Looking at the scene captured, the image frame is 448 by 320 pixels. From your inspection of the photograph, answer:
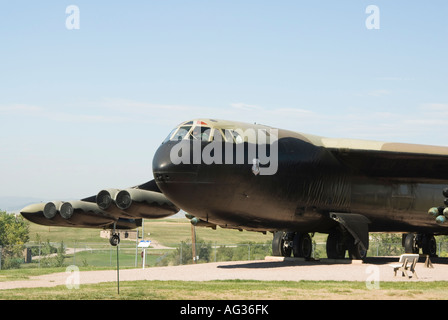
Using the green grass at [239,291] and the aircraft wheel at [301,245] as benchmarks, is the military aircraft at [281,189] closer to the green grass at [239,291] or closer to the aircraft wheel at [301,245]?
the aircraft wheel at [301,245]

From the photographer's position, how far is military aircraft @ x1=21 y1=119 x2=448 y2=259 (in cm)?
2556

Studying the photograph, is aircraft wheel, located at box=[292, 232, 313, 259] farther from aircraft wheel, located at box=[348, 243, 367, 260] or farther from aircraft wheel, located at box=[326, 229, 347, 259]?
aircraft wheel, located at box=[348, 243, 367, 260]

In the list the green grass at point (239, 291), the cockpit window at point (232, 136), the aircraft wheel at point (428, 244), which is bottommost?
the aircraft wheel at point (428, 244)

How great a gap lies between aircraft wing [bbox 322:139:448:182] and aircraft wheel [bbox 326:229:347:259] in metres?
3.27

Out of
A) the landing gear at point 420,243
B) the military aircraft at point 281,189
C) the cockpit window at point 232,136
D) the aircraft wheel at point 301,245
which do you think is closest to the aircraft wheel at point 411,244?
the landing gear at point 420,243

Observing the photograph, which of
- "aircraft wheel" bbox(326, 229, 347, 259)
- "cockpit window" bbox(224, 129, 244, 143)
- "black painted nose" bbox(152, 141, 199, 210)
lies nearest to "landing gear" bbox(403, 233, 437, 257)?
"aircraft wheel" bbox(326, 229, 347, 259)

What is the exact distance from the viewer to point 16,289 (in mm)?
20750

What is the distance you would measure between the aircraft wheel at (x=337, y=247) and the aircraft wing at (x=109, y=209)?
735cm

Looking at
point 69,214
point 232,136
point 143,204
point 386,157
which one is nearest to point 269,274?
point 232,136

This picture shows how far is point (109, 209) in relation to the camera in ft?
96.2

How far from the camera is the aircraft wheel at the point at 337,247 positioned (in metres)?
30.4

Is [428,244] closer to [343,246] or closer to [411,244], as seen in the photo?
[411,244]
